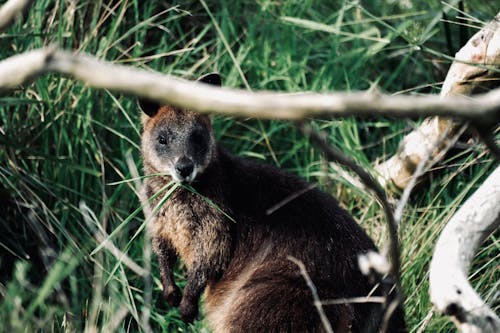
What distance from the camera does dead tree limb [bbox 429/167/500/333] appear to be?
2889 mm

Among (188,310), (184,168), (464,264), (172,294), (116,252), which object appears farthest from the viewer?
(172,294)

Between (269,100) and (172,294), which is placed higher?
(269,100)

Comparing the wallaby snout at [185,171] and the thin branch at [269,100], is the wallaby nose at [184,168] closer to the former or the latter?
the wallaby snout at [185,171]

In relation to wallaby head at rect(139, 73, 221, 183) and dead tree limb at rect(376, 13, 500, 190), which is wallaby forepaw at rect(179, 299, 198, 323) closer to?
wallaby head at rect(139, 73, 221, 183)

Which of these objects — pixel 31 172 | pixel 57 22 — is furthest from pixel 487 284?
pixel 57 22

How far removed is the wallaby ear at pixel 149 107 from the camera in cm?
500

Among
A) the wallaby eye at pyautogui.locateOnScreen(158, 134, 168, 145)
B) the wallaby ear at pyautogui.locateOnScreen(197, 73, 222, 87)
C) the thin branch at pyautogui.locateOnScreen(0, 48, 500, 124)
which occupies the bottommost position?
the wallaby eye at pyautogui.locateOnScreen(158, 134, 168, 145)

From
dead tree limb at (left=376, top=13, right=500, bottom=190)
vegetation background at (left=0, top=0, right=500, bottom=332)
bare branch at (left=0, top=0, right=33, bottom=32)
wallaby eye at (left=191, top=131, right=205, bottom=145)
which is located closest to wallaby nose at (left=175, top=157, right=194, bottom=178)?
wallaby eye at (left=191, top=131, right=205, bottom=145)

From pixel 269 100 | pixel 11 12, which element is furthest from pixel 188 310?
pixel 269 100

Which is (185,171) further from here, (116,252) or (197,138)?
(116,252)

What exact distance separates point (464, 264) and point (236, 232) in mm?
2141

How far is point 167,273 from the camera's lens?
5.05 meters

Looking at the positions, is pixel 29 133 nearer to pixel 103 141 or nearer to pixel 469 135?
pixel 103 141

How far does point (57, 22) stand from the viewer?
5879 millimetres
